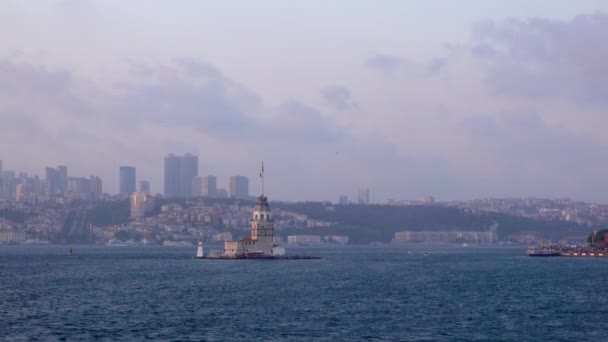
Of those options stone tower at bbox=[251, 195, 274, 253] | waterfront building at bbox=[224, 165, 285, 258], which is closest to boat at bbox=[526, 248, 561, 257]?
waterfront building at bbox=[224, 165, 285, 258]

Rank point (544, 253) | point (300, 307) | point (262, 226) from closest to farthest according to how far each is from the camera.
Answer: point (300, 307), point (262, 226), point (544, 253)

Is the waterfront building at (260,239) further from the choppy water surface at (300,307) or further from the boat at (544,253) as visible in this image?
the boat at (544,253)

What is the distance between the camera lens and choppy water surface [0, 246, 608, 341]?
52.3 metres

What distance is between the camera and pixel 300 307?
65250mm

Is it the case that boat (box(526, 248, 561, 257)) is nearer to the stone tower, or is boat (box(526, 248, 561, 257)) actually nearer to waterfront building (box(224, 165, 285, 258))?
waterfront building (box(224, 165, 285, 258))

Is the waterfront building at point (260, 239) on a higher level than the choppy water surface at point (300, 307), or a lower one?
higher

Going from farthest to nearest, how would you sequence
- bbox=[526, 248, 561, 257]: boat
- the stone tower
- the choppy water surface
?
bbox=[526, 248, 561, 257]: boat, the stone tower, the choppy water surface

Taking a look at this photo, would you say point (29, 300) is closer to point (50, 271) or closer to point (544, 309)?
point (544, 309)

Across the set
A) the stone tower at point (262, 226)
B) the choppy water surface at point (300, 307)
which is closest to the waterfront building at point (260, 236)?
the stone tower at point (262, 226)

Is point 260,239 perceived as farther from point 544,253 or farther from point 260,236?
point 544,253

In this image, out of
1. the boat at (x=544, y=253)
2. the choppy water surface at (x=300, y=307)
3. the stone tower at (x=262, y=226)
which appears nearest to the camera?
the choppy water surface at (x=300, y=307)

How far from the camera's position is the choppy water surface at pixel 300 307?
52312 millimetres

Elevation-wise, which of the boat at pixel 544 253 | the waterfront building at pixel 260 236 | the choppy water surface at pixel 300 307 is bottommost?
the choppy water surface at pixel 300 307

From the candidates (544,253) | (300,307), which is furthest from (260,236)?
(300,307)
